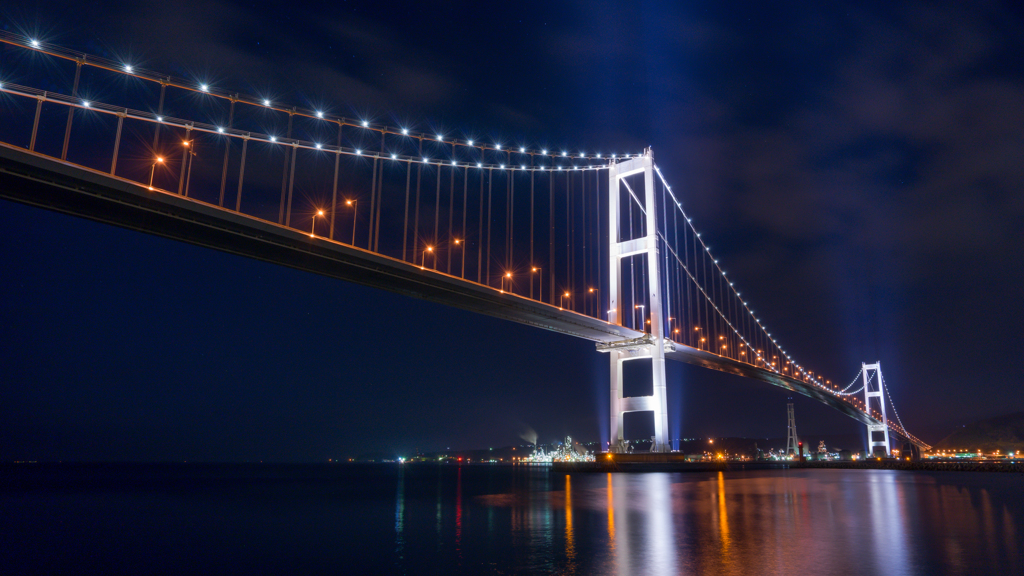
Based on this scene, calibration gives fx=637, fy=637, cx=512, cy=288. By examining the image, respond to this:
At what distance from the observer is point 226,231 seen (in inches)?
753

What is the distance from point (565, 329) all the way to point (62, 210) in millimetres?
22679

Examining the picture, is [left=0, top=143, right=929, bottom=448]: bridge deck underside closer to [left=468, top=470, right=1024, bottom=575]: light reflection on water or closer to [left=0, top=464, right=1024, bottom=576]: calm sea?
[left=0, top=464, right=1024, bottom=576]: calm sea

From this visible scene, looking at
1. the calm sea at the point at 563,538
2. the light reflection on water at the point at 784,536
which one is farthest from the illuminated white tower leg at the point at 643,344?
the light reflection on water at the point at 784,536

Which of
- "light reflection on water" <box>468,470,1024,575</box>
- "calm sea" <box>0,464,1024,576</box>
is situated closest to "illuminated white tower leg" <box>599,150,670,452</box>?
"calm sea" <box>0,464,1024,576</box>

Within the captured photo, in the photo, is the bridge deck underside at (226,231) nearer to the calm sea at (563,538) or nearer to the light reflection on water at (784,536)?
the calm sea at (563,538)

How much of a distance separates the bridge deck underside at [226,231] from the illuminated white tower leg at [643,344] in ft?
15.3

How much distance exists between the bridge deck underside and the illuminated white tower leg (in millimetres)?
4655

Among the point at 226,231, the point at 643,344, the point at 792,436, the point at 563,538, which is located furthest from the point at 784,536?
the point at 792,436

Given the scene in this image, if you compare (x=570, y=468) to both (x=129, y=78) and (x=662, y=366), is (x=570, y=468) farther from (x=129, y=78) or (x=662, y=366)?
(x=129, y=78)

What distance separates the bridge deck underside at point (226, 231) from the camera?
15.6 metres

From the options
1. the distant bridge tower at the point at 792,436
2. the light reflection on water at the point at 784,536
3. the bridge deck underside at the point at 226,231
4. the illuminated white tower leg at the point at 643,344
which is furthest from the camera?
the distant bridge tower at the point at 792,436

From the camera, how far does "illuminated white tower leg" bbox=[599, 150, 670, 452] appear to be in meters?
33.4

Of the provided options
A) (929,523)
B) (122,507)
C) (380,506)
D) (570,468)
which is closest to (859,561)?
(929,523)

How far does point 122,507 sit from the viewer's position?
2378 centimetres
